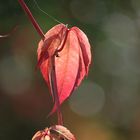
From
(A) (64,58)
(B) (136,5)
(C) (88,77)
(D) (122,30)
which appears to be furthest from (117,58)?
(A) (64,58)

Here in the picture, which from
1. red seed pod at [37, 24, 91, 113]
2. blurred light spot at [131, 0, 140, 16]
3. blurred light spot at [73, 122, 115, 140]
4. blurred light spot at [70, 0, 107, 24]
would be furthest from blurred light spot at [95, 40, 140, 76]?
red seed pod at [37, 24, 91, 113]

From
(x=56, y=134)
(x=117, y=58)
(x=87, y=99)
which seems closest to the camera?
(x=56, y=134)

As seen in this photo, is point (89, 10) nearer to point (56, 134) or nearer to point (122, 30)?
point (122, 30)

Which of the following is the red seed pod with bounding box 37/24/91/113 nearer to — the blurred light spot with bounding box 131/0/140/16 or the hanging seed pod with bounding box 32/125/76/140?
the hanging seed pod with bounding box 32/125/76/140

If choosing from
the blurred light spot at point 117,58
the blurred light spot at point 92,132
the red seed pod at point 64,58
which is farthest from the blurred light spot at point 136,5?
the red seed pod at point 64,58

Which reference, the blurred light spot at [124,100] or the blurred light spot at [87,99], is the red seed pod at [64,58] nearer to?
the blurred light spot at [87,99]

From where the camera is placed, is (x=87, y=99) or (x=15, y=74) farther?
(x=87, y=99)

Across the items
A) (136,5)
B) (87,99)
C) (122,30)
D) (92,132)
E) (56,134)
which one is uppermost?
(56,134)

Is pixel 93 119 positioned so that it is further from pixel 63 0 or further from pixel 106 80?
pixel 63 0

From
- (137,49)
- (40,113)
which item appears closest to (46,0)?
(40,113)
